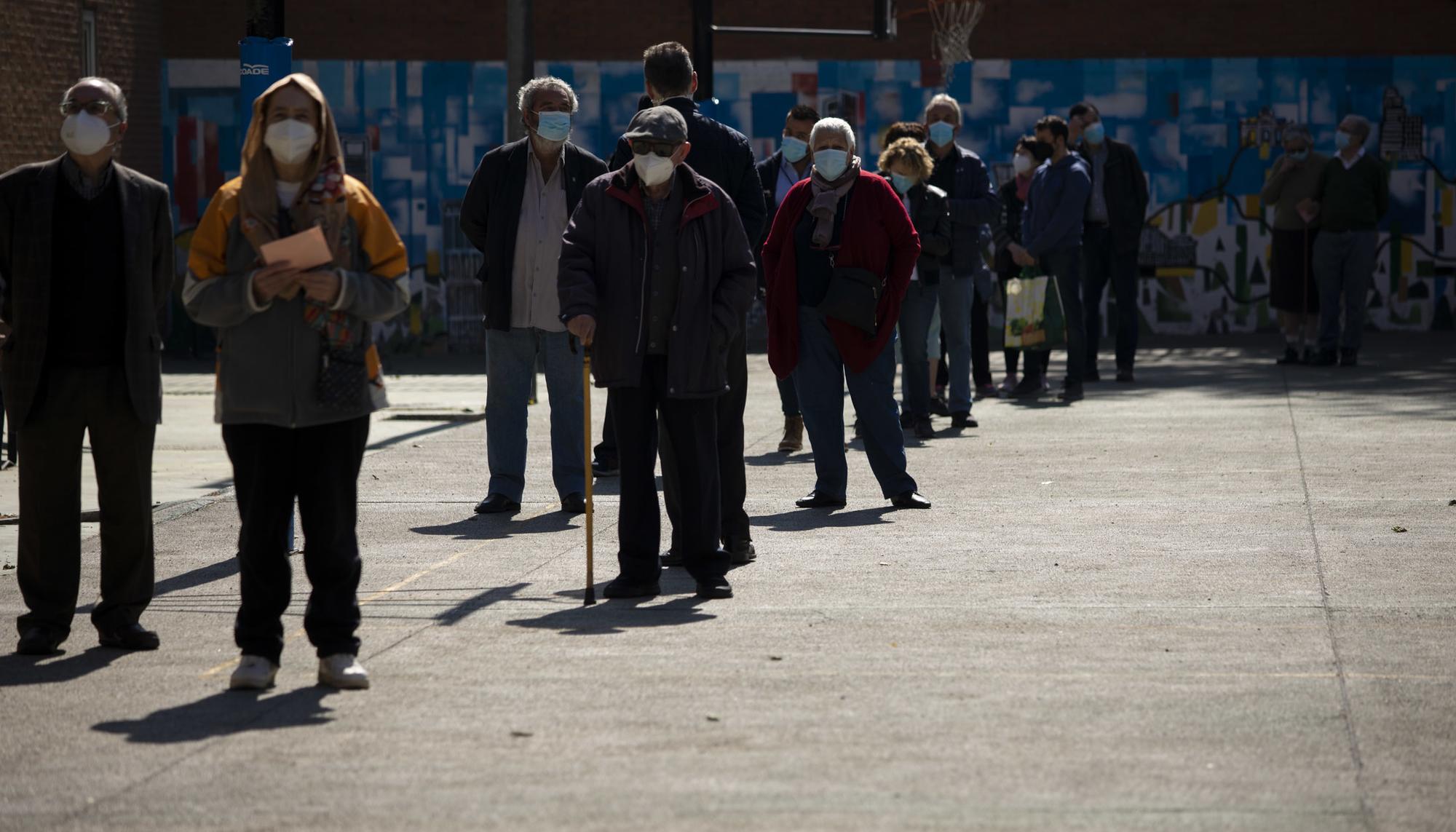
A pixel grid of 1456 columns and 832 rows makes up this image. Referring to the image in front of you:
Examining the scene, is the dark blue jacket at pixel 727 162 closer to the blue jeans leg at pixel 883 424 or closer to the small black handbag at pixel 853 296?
the small black handbag at pixel 853 296

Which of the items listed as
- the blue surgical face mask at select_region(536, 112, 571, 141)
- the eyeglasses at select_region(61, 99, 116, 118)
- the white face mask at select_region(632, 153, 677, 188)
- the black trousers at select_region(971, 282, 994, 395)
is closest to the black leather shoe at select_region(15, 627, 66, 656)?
the eyeglasses at select_region(61, 99, 116, 118)

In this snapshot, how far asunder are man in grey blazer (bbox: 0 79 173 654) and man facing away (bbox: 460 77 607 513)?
3203 mm

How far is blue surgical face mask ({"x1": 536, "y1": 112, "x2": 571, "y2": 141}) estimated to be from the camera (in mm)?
9867

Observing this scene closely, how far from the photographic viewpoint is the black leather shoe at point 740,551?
8.62 metres

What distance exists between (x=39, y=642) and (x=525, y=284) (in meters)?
3.79

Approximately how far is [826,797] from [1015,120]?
19578 mm

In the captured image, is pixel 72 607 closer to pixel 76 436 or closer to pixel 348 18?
pixel 76 436

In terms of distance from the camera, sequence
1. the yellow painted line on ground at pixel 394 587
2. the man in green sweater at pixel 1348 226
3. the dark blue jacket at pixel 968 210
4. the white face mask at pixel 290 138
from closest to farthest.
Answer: the white face mask at pixel 290 138, the yellow painted line on ground at pixel 394 587, the dark blue jacket at pixel 968 210, the man in green sweater at pixel 1348 226

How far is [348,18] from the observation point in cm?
2377

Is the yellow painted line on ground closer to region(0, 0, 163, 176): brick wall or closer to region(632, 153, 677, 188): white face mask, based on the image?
region(632, 153, 677, 188): white face mask

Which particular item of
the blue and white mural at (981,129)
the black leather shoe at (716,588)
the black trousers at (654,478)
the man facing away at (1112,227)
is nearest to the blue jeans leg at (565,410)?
the black trousers at (654,478)

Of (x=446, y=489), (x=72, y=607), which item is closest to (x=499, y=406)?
(x=446, y=489)

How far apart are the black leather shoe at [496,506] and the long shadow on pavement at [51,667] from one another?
133 inches


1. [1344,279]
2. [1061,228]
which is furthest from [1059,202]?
→ [1344,279]
